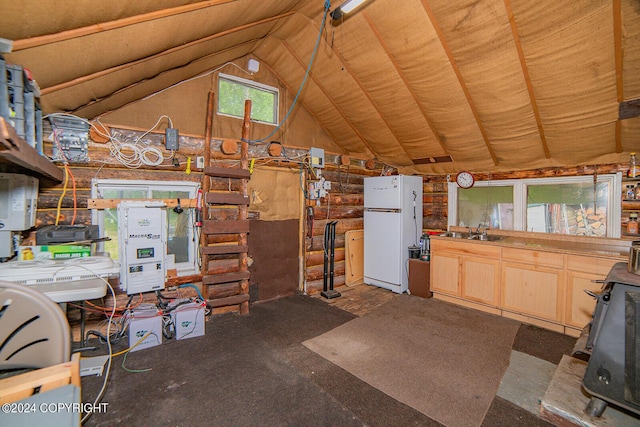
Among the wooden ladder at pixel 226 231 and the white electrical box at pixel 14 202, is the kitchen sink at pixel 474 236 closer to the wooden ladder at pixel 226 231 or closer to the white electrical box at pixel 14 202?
the wooden ladder at pixel 226 231

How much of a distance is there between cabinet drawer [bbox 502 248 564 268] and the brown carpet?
0.83 m

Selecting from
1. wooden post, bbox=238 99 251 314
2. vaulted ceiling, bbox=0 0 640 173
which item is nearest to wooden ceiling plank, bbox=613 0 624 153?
vaulted ceiling, bbox=0 0 640 173

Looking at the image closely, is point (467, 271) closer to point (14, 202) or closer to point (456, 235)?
point (456, 235)

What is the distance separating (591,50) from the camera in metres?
2.63

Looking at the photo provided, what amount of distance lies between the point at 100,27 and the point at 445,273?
4805 millimetres

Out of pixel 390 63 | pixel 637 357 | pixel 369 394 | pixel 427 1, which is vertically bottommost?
pixel 369 394

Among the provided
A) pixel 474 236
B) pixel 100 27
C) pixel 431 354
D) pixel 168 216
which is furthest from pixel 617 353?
pixel 168 216

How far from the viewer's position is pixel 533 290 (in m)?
3.65

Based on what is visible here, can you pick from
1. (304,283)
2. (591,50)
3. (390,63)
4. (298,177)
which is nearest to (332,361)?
(304,283)

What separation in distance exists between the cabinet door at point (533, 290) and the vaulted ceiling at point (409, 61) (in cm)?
154

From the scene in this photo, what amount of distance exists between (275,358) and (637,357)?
106 inches

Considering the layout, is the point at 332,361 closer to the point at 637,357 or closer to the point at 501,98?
the point at 637,357

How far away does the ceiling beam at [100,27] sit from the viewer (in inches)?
64.2

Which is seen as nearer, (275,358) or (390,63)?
(275,358)
